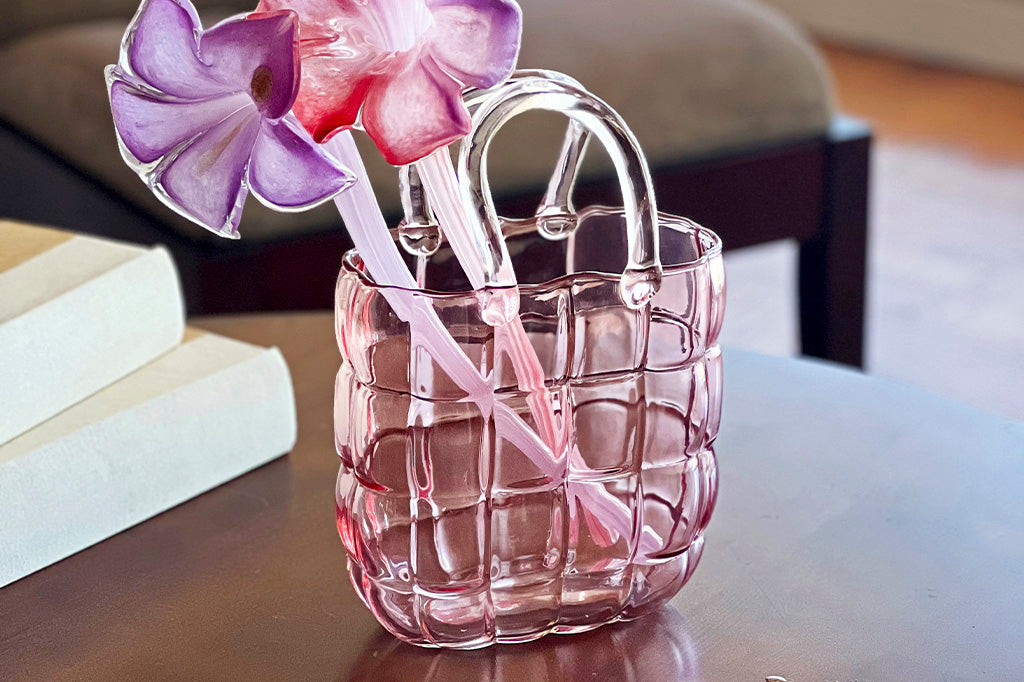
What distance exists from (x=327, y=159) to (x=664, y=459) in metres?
0.15

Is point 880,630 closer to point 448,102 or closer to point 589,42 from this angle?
point 448,102

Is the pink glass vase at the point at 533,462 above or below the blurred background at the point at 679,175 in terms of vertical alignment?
above

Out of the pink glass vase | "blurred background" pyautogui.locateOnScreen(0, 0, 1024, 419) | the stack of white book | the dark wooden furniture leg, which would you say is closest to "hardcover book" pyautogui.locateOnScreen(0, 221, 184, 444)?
the stack of white book

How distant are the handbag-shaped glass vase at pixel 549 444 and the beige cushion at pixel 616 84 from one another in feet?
2.59

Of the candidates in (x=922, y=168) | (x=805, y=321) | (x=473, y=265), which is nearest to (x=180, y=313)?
(x=473, y=265)

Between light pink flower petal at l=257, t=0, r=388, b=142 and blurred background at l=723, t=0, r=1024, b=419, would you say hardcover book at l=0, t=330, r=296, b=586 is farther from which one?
blurred background at l=723, t=0, r=1024, b=419

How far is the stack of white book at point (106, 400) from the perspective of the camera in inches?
19.2

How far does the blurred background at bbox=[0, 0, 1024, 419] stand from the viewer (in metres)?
1.20

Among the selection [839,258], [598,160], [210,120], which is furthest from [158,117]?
[839,258]

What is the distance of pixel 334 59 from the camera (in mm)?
351

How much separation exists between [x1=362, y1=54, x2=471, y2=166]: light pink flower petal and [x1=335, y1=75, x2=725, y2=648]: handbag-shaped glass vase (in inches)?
1.4

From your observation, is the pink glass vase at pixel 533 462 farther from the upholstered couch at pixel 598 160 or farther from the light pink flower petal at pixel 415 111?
the upholstered couch at pixel 598 160

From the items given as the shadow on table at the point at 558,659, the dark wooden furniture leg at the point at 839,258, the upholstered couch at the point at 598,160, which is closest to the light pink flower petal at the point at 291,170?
the shadow on table at the point at 558,659

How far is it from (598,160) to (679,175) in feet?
0.31
